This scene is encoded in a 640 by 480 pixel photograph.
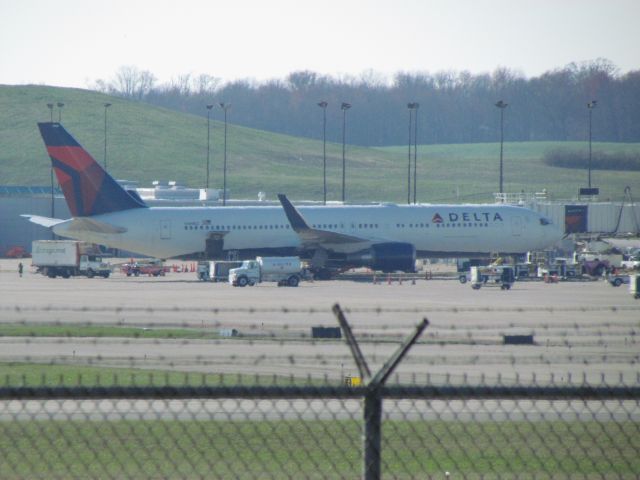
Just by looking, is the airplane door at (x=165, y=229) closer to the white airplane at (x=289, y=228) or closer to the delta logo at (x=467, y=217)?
the white airplane at (x=289, y=228)

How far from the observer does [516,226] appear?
2445 inches

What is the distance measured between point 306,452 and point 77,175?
49.4 meters

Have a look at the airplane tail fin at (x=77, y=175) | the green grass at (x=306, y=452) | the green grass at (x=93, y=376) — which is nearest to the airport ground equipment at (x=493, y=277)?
the airplane tail fin at (x=77, y=175)

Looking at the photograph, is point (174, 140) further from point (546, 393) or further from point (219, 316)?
point (546, 393)

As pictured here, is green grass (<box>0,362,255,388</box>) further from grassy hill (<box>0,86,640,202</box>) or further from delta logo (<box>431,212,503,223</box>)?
grassy hill (<box>0,86,640,202</box>)

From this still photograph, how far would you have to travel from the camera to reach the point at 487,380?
20.8 meters

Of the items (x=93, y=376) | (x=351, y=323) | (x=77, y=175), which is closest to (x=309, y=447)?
(x=93, y=376)

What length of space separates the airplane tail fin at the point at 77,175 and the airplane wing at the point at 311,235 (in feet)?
31.9

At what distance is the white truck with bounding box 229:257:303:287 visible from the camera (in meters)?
55.8

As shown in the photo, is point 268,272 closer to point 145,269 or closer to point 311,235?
point 311,235

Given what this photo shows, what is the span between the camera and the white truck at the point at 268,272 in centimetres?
5584

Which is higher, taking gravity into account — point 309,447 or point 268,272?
point 309,447

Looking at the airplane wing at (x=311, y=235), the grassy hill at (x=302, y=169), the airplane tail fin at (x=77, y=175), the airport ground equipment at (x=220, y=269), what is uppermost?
the grassy hill at (x=302, y=169)

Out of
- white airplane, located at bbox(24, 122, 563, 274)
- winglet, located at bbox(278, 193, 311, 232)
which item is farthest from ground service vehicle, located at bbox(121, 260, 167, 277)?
winglet, located at bbox(278, 193, 311, 232)
